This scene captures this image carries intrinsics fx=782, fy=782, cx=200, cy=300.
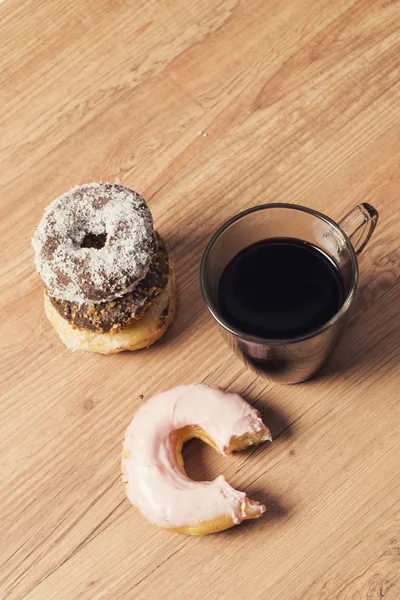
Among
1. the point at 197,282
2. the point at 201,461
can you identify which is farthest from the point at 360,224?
the point at 201,461

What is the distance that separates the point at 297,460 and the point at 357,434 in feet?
0.31

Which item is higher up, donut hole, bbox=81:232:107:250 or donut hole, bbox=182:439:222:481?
donut hole, bbox=81:232:107:250

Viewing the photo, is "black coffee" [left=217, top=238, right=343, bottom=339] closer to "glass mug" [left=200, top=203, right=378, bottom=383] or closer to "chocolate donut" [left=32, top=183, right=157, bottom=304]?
"glass mug" [left=200, top=203, right=378, bottom=383]

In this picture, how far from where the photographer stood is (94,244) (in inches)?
43.6

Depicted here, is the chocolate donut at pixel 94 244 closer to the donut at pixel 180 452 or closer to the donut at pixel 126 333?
the donut at pixel 126 333

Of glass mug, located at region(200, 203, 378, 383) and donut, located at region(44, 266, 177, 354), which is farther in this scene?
donut, located at region(44, 266, 177, 354)

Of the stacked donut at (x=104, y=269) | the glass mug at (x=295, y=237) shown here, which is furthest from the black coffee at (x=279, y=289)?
the stacked donut at (x=104, y=269)

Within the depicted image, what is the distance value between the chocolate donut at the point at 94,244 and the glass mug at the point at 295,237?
10 cm

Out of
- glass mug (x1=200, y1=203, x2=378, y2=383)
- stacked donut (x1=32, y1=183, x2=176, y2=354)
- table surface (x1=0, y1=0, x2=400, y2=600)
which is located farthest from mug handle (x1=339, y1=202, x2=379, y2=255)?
stacked donut (x1=32, y1=183, x2=176, y2=354)

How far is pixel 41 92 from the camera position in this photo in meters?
1.31

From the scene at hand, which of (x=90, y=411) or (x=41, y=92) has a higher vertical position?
(x=41, y=92)

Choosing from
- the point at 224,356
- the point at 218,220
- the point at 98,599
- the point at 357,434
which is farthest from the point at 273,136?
the point at 98,599

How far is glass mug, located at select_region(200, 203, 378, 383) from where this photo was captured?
983 millimetres

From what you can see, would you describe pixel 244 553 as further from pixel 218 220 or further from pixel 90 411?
pixel 218 220
